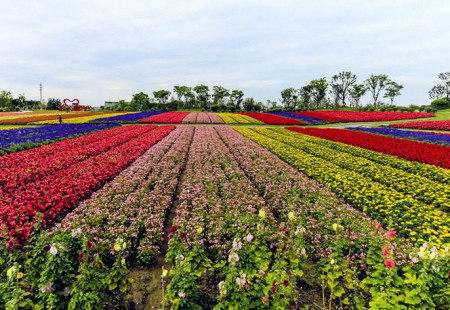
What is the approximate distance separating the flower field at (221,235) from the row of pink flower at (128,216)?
43 millimetres

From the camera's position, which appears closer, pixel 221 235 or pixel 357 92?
pixel 221 235

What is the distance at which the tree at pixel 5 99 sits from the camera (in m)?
92.9

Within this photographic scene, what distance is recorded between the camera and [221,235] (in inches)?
221

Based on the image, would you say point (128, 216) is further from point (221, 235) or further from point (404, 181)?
point (404, 181)

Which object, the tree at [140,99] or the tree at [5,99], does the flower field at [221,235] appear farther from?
the tree at [5,99]

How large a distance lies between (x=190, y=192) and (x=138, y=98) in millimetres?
100889

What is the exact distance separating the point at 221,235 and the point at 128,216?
284 cm

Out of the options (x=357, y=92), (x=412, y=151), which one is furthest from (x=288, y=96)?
(x=412, y=151)

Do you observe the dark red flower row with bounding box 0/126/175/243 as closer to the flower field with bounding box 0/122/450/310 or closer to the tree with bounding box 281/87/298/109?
the flower field with bounding box 0/122/450/310

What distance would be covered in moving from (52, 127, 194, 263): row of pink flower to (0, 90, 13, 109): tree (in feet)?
385

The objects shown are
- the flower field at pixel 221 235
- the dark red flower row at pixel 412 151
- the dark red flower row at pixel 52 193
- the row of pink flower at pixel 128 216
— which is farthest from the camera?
the dark red flower row at pixel 412 151

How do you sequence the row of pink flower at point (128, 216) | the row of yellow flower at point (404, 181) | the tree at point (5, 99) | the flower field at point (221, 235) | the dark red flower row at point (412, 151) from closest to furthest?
the flower field at point (221, 235), the row of pink flower at point (128, 216), the row of yellow flower at point (404, 181), the dark red flower row at point (412, 151), the tree at point (5, 99)

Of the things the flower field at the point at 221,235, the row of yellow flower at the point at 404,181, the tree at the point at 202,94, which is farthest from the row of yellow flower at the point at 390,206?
the tree at the point at 202,94

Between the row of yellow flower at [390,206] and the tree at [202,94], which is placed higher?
the tree at [202,94]
